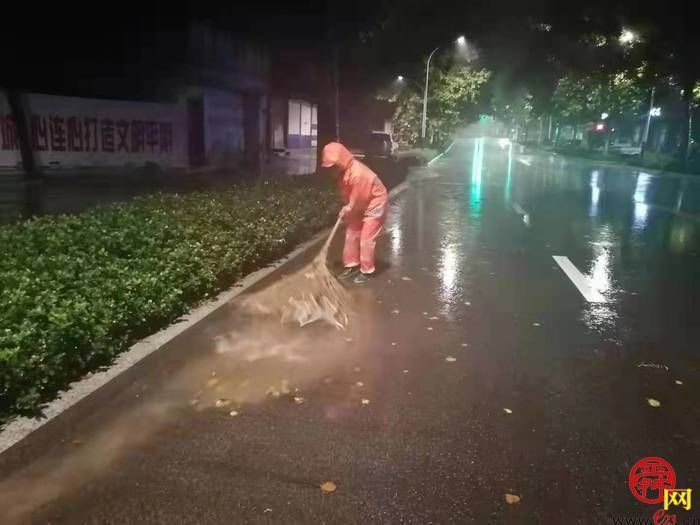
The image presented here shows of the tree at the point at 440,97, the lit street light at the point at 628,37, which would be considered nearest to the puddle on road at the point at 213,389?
the lit street light at the point at 628,37

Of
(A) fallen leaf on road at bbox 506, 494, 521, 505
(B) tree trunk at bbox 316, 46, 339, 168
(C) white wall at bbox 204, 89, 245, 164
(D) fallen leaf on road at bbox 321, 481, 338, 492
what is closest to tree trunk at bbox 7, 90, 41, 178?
(C) white wall at bbox 204, 89, 245, 164

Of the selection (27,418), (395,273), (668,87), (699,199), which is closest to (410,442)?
(27,418)

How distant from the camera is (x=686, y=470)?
11.2 feet

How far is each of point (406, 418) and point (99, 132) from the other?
19598mm

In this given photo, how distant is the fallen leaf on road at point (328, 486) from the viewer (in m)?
3.16

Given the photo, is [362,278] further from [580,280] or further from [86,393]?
[86,393]

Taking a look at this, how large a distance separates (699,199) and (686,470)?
61.8 ft

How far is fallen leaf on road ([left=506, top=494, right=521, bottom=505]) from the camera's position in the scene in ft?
10.1

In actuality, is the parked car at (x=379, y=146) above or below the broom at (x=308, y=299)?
above

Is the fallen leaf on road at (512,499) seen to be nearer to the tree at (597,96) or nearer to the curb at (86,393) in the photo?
the curb at (86,393)

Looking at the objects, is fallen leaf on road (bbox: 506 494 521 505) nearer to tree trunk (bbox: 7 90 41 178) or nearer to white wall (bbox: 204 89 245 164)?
tree trunk (bbox: 7 90 41 178)

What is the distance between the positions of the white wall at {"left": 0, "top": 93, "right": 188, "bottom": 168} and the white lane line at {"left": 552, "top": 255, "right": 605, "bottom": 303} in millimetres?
16419

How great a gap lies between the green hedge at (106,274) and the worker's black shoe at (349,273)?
40.8 inches

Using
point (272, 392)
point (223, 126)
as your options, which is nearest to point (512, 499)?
point (272, 392)
